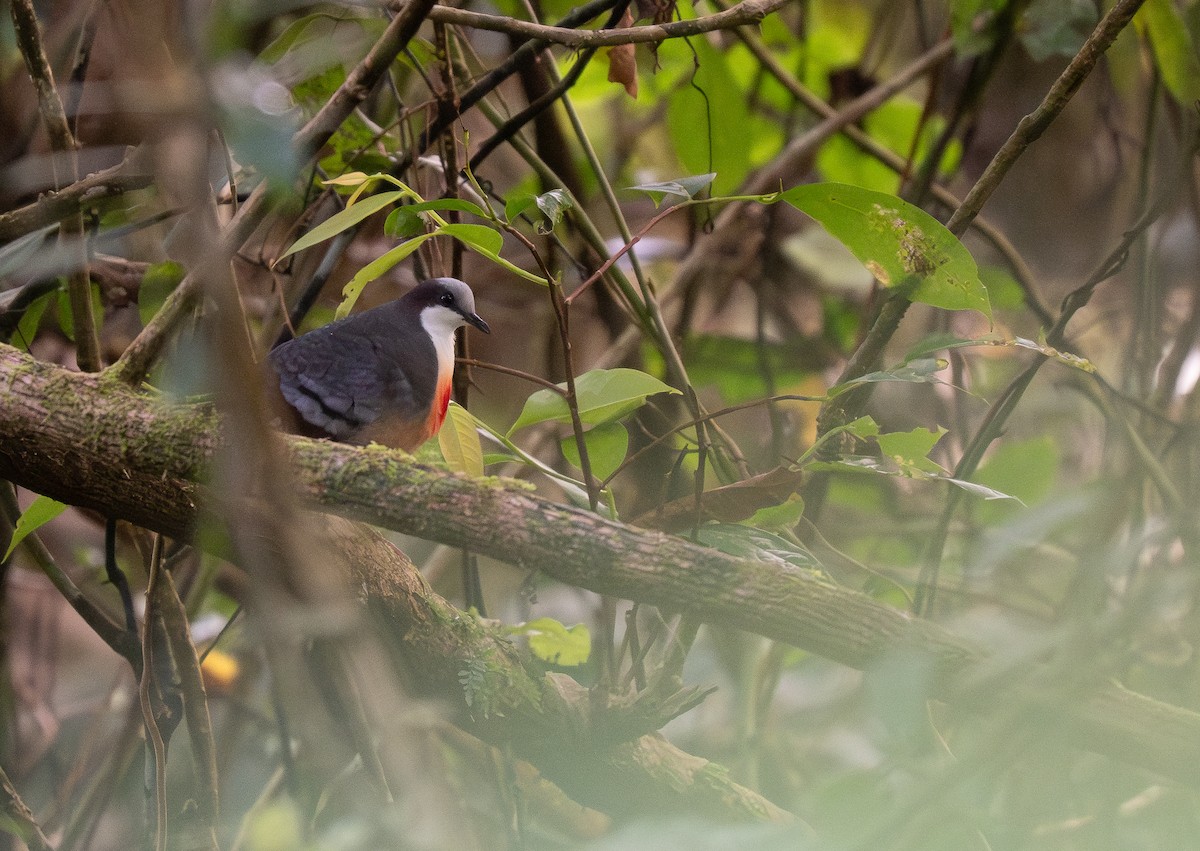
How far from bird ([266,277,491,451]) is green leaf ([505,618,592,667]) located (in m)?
0.29

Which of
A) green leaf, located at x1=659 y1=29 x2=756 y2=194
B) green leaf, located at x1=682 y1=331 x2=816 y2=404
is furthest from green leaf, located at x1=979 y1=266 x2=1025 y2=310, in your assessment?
green leaf, located at x1=659 y1=29 x2=756 y2=194

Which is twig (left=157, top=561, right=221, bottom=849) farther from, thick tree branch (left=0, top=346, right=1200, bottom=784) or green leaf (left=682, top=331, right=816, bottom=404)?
green leaf (left=682, top=331, right=816, bottom=404)

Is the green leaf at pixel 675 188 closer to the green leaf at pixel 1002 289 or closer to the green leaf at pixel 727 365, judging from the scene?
the green leaf at pixel 727 365

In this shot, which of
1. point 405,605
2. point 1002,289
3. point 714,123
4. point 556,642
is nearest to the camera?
point 405,605

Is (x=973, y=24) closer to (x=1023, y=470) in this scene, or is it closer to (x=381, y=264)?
(x=1023, y=470)

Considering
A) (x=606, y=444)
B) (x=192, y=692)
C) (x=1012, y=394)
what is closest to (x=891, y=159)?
Answer: (x=1012, y=394)

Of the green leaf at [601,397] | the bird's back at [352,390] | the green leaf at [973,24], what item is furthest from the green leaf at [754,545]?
the green leaf at [973,24]

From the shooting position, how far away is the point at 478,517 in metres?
0.88

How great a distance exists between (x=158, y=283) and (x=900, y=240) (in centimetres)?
90

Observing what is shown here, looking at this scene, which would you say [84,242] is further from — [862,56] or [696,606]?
[862,56]

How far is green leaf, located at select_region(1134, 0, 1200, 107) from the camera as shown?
155 centimetres

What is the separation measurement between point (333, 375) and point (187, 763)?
103 centimetres

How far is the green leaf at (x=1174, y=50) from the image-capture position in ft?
5.08

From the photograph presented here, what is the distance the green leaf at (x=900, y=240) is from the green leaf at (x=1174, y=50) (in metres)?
0.89
